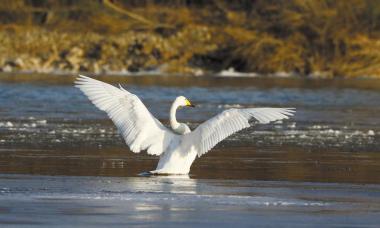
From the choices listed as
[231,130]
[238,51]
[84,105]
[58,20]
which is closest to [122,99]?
[231,130]

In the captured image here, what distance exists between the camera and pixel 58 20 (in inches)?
1642

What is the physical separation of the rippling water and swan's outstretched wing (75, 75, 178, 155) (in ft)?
1.19

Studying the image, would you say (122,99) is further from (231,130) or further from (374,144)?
(374,144)

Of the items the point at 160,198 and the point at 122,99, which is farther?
the point at 122,99

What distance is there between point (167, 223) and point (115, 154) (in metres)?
6.47

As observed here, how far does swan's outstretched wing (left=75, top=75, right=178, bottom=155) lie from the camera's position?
13.6m

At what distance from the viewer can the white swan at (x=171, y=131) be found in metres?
13.5

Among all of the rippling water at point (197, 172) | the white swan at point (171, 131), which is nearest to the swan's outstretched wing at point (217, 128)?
the white swan at point (171, 131)

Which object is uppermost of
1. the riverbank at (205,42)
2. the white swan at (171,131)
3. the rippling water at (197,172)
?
the riverbank at (205,42)

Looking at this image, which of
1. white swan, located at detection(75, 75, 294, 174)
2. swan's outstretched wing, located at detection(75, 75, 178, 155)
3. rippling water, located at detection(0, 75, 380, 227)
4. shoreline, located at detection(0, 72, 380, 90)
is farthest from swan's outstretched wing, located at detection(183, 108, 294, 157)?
shoreline, located at detection(0, 72, 380, 90)

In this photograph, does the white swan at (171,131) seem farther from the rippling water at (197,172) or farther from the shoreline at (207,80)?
the shoreline at (207,80)

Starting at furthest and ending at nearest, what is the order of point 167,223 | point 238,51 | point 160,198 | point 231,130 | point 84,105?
point 238,51 → point 84,105 → point 231,130 → point 160,198 → point 167,223

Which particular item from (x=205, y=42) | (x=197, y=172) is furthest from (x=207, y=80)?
(x=197, y=172)

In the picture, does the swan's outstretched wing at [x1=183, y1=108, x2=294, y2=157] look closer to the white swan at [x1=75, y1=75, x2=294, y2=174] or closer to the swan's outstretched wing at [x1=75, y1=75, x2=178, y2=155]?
the white swan at [x1=75, y1=75, x2=294, y2=174]
